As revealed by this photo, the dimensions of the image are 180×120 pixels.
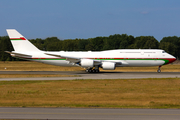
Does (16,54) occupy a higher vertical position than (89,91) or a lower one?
higher

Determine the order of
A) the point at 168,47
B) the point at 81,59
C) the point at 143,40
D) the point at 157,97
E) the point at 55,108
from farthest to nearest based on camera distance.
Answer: the point at 143,40 < the point at 168,47 < the point at 81,59 < the point at 157,97 < the point at 55,108

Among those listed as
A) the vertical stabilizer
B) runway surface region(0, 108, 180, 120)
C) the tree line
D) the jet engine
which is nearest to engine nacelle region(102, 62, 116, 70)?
the jet engine

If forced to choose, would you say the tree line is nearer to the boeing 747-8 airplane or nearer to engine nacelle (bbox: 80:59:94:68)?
the boeing 747-8 airplane

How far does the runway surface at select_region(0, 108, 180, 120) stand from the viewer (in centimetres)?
1115

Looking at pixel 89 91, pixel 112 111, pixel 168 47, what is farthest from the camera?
pixel 168 47

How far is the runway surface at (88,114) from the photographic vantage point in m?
11.1

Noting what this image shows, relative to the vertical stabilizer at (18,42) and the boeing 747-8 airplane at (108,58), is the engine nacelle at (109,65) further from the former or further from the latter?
the vertical stabilizer at (18,42)

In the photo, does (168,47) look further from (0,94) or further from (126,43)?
(0,94)

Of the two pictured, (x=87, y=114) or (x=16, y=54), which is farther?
(x=16, y=54)

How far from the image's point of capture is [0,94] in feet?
62.6

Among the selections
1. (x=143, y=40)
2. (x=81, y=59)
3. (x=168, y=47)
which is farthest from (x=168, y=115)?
(x=143, y=40)

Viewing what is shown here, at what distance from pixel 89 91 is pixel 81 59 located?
19614mm

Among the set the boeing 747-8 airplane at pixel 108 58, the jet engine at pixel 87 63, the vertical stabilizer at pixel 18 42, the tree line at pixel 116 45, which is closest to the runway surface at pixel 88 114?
the jet engine at pixel 87 63

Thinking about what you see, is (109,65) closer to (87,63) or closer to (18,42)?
(87,63)
